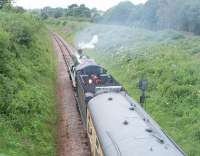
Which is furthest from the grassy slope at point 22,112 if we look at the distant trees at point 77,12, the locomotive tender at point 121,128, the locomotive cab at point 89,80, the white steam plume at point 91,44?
the distant trees at point 77,12

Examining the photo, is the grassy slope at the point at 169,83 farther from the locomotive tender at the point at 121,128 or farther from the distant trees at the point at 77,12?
the distant trees at the point at 77,12

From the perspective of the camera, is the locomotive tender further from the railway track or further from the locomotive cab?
the railway track

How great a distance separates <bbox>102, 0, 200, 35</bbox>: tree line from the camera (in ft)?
184

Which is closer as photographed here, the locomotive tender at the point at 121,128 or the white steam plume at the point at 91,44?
the locomotive tender at the point at 121,128

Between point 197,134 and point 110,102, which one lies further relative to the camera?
point 197,134

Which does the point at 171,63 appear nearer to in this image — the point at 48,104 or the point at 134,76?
the point at 134,76

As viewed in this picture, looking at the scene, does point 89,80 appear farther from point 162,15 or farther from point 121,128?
point 162,15

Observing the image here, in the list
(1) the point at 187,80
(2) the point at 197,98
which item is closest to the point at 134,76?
(1) the point at 187,80

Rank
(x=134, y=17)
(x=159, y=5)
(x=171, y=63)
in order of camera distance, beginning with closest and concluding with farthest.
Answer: (x=171, y=63) < (x=159, y=5) < (x=134, y=17)

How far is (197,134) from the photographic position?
16.2 meters

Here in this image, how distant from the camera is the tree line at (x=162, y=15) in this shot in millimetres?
56147

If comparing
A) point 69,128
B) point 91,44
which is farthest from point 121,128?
point 91,44

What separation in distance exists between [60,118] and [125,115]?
924 cm

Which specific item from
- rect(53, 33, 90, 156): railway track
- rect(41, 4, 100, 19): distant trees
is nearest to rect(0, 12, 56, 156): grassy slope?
rect(53, 33, 90, 156): railway track
